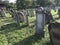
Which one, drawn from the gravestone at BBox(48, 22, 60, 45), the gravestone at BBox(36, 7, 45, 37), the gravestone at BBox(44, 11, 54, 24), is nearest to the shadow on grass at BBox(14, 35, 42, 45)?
the gravestone at BBox(36, 7, 45, 37)

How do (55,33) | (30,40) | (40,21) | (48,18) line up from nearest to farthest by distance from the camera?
(55,33) → (30,40) → (40,21) → (48,18)

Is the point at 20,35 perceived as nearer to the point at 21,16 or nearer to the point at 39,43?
the point at 39,43

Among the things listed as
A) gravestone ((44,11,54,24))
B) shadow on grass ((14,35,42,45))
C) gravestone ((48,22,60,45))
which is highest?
gravestone ((48,22,60,45))

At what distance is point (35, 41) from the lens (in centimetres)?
873

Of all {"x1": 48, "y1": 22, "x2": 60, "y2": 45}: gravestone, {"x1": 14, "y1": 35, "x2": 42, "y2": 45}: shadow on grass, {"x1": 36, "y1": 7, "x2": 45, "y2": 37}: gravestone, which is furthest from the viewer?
{"x1": 36, "y1": 7, "x2": 45, "y2": 37}: gravestone

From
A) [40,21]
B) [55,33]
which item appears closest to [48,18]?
[40,21]

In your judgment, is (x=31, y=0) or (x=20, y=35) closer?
(x=20, y=35)

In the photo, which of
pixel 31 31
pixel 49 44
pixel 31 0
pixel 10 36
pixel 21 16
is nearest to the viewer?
pixel 49 44

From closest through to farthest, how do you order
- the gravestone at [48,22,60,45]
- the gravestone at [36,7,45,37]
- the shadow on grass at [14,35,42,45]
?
1. the gravestone at [48,22,60,45]
2. the shadow on grass at [14,35,42,45]
3. the gravestone at [36,7,45,37]

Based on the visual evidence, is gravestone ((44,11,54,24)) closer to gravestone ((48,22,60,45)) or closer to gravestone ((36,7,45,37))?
gravestone ((36,7,45,37))

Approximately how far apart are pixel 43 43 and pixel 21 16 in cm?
589

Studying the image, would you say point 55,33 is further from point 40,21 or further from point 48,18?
point 48,18

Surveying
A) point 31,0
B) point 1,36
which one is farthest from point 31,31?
point 31,0

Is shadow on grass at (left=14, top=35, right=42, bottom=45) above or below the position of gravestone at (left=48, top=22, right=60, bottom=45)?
below
